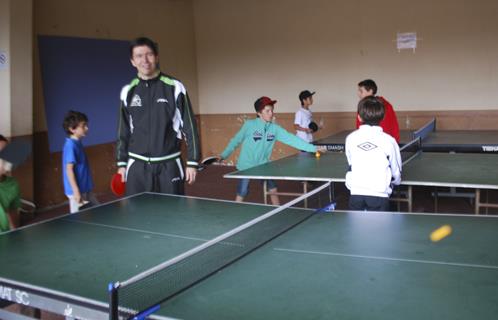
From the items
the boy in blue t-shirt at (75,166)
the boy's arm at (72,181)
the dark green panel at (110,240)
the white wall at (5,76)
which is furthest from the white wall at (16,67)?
the dark green panel at (110,240)

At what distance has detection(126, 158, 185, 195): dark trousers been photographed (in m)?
3.68

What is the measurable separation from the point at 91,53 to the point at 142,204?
180 inches

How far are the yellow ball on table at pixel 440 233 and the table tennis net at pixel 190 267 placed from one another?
2.23 feet

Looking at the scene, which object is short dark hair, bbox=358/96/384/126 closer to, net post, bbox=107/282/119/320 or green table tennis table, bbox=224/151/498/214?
green table tennis table, bbox=224/151/498/214

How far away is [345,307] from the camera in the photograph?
167cm

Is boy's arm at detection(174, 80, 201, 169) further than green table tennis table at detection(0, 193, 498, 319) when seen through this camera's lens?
Yes

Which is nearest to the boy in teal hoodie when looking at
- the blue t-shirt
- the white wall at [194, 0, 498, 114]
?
the blue t-shirt

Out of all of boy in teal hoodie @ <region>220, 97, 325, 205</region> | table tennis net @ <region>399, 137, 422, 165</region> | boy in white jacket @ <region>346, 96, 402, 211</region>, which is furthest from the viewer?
boy in teal hoodie @ <region>220, 97, 325, 205</region>

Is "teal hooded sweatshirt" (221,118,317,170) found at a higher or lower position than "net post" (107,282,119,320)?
higher

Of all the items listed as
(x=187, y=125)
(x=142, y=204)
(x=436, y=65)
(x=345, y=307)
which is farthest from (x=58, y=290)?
(x=436, y=65)

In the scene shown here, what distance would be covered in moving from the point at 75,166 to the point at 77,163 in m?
0.03

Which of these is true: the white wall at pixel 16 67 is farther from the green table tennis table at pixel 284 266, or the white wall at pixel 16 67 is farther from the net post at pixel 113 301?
the net post at pixel 113 301

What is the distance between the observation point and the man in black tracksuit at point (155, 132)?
143 inches

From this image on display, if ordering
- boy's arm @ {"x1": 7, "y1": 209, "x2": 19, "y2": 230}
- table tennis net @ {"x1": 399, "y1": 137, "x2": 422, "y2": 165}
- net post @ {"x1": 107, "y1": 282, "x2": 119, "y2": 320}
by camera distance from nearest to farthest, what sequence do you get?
net post @ {"x1": 107, "y1": 282, "x2": 119, "y2": 320}, boy's arm @ {"x1": 7, "y1": 209, "x2": 19, "y2": 230}, table tennis net @ {"x1": 399, "y1": 137, "x2": 422, "y2": 165}
